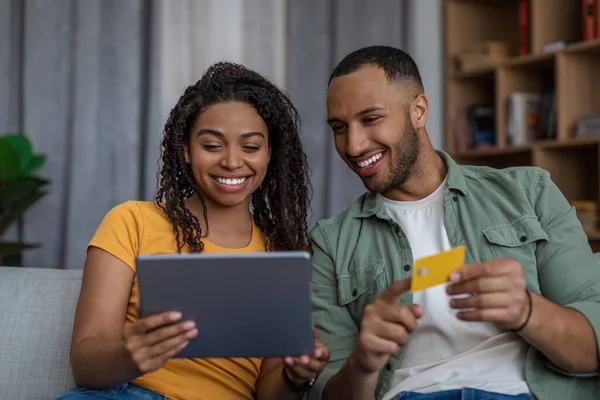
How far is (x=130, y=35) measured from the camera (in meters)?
3.20

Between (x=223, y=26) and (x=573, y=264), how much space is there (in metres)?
2.47

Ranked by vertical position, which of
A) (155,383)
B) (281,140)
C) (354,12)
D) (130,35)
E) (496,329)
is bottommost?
(155,383)

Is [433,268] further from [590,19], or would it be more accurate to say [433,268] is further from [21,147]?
[590,19]

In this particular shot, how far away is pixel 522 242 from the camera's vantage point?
1422mm

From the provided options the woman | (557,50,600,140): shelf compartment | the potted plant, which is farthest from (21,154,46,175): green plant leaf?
(557,50,600,140): shelf compartment

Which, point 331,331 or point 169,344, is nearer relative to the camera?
point 169,344

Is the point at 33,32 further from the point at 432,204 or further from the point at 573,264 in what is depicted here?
the point at 573,264

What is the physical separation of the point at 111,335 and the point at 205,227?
0.34m

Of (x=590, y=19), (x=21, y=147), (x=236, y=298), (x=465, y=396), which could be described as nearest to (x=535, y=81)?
(x=590, y=19)

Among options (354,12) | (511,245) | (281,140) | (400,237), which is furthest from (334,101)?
(354,12)

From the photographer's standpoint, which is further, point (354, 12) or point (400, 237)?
point (354, 12)

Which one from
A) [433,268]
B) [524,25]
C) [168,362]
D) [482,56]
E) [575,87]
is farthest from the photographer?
[482,56]

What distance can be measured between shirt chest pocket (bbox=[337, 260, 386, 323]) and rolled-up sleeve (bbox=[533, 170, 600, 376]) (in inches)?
12.7

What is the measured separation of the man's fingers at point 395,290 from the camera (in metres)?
1.13
